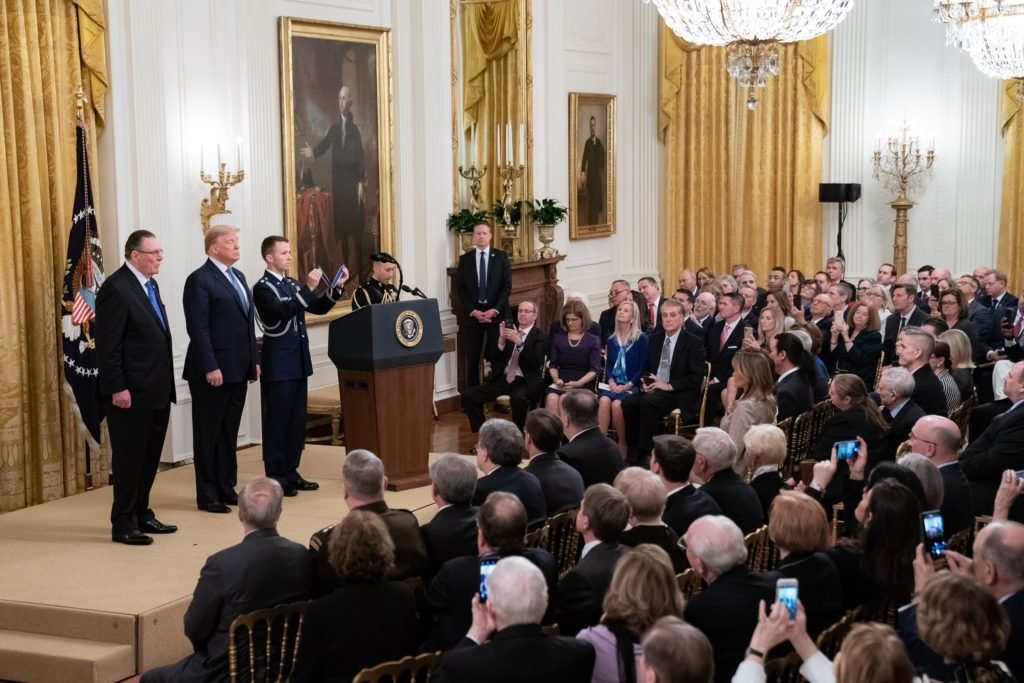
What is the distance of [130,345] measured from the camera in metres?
6.80

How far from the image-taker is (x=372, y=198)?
1169 centimetres

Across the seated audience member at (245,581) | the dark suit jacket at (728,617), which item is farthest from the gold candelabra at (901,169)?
the seated audience member at (245,581)

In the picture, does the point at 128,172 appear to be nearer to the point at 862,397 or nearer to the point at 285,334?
the point at 285,334

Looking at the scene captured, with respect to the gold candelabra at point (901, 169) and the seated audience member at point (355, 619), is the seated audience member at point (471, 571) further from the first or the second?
the gold candelabra at point (901, 169)

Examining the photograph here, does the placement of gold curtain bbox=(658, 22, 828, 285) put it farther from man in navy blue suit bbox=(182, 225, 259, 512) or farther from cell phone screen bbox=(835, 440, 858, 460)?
cell phone screen bbox=(835, 440, 858, 460)

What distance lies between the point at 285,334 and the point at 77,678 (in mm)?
2590

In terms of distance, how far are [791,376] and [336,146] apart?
15.5 feet

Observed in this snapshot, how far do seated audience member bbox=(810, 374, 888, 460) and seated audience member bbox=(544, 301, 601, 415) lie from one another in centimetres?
335

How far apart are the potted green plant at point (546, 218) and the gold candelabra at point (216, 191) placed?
15.8ft

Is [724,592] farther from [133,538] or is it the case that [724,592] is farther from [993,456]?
[133,538]

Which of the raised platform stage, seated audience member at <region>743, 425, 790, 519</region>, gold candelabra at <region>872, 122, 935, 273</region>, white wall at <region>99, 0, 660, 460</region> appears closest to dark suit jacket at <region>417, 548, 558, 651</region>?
the raised platform stage

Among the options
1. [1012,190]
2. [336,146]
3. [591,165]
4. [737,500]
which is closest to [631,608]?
[737,500]

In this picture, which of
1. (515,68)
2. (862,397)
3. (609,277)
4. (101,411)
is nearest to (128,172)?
(101,411)

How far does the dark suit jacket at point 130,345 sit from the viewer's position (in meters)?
6.71
